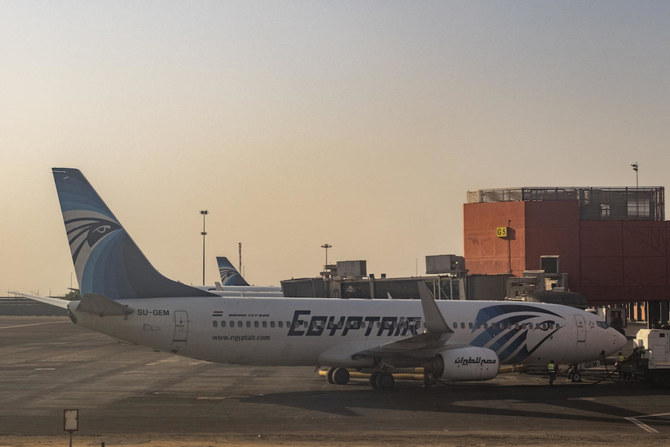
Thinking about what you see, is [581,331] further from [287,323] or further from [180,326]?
[180,326]

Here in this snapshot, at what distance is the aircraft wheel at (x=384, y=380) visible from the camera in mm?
37125

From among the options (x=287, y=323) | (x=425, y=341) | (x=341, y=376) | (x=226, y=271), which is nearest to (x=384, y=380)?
(x=341, y=376)

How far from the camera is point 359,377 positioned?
132ft

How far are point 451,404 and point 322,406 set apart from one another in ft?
15.5

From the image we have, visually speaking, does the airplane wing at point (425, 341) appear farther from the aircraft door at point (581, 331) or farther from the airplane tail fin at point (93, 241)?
the airplane tail fin at point (93, 241)

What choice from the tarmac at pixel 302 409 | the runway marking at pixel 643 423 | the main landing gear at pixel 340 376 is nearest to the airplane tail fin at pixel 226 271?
the tarmac at pixel 302 409

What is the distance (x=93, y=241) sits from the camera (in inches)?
1368

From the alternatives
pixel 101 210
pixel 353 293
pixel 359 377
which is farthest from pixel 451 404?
pixel 353 293

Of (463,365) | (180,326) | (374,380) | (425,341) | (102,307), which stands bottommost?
(374,380)

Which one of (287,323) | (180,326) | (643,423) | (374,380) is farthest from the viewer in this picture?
(374,380)

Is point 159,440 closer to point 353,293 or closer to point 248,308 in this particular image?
point 248,308

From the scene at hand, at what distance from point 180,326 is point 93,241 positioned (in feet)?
15.2

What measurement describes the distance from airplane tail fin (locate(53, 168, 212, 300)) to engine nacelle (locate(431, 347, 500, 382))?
472 inches

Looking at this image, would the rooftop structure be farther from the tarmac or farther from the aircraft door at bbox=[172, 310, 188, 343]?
the aircraft door at bbox=[172, 310, 188, 343]
